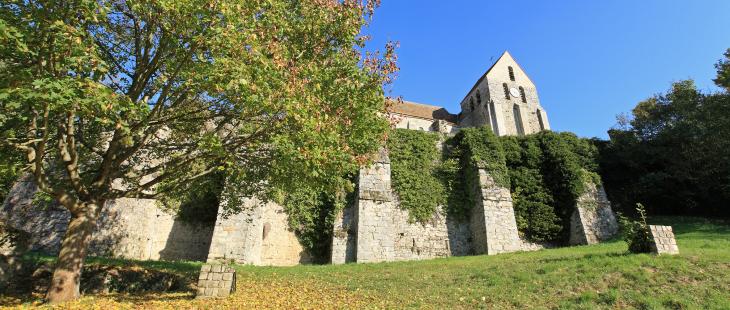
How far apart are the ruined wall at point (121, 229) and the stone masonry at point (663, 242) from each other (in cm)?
1730

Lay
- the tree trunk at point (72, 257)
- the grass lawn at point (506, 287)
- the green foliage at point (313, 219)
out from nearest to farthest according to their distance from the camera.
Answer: the tree trunk at point (72, 257)
the grass lawn at point (506, 287)
the green foliage at point (313, 219)

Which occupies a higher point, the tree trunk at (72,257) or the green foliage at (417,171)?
the green foliage at (417,171)

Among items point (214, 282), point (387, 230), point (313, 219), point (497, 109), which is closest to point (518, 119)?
point (497, 109)

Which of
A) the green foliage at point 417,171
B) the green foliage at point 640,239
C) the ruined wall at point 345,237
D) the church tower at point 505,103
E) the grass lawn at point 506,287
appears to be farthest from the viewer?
the church tower at point 505,103

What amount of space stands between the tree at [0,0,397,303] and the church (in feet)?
93.4

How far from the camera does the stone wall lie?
596 inches

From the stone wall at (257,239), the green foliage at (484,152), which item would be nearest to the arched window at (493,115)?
the green foliage at (484,152)

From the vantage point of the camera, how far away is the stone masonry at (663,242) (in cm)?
998

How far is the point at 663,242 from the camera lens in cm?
1012

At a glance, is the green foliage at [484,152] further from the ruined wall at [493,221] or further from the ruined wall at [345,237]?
the ruined wall at [345,237]

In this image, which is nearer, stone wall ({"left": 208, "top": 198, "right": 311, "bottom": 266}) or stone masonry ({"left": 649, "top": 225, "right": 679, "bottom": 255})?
stone masonry ({"left": 649, "top": 225, "right": 679, "bottom": 255})

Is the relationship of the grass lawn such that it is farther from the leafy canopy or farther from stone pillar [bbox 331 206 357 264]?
stone pillar [bbox 331 206 357 264]

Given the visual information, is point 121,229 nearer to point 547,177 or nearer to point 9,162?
point 9,162

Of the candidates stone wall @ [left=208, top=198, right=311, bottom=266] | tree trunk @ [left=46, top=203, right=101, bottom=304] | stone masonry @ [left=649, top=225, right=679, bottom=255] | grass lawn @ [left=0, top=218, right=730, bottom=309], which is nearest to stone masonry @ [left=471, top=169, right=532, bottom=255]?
grass lawn @ [left=0, top=218, right=730, bottom=309]
